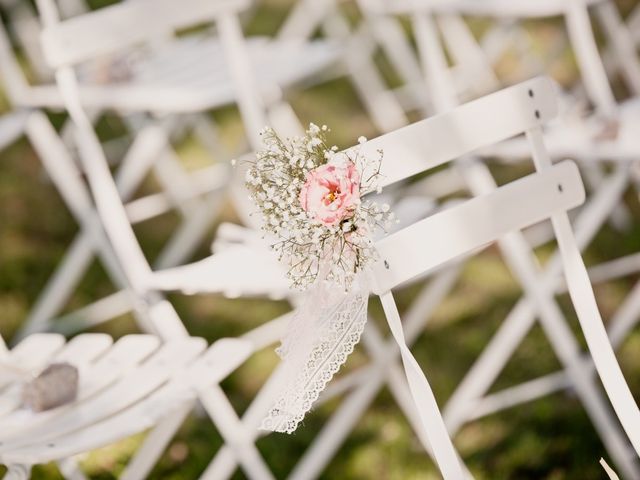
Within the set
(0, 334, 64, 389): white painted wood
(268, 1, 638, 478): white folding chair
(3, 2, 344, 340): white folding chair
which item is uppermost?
(3, 2, 344, 340): white folding chair

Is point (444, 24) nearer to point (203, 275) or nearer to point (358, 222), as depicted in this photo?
point (203, 275)

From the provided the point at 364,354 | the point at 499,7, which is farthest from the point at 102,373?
the point at 499,7

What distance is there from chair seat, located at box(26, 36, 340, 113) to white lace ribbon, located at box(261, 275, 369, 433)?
1.48 metres

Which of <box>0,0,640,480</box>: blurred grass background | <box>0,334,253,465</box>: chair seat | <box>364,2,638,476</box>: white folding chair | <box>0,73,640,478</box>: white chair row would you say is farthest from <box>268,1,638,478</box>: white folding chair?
<box>0,73,640,478</box>: white chair row

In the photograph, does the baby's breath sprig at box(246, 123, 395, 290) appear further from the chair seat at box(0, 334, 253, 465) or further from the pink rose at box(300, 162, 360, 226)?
the chair seat at box(0, 334, 253, 465)

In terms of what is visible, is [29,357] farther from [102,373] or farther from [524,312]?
[524,312]

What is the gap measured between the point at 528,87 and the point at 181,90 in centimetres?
157

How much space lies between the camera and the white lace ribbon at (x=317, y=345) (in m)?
1.73

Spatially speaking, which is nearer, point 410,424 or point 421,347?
point 410,424

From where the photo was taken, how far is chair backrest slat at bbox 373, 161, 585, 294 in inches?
65.2

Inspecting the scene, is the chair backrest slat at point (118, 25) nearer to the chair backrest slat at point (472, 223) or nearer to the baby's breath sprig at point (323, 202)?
the baby's breath sprig at point (323, 202)

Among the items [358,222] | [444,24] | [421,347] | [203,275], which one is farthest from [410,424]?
[444,24]

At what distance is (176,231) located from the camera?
14.9ft

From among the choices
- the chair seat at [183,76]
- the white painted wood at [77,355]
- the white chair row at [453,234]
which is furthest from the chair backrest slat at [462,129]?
the chair seat at [183,76]
